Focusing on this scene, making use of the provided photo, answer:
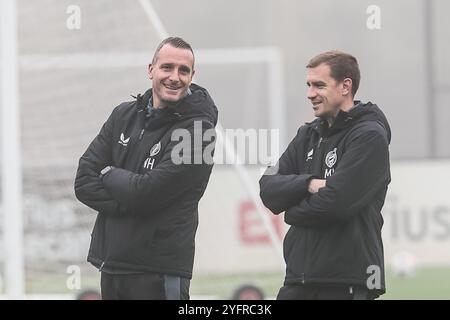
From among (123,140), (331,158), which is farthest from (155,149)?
(331,158)

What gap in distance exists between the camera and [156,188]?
4129 millimetres

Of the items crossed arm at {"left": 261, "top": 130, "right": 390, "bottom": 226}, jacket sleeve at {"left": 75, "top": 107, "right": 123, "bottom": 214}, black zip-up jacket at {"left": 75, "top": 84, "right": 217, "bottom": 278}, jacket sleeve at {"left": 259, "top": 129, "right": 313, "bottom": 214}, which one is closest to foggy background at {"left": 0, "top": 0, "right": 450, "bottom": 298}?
jacket sleeve at {"left": 75, "top": 107, "right": 123, "bottom": 214}

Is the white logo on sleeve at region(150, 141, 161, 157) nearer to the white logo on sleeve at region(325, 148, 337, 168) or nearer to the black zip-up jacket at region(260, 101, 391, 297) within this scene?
the black zip-up jacket at region(260, 101, 391, 297)

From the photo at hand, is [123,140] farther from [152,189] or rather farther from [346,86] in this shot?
[346,86]

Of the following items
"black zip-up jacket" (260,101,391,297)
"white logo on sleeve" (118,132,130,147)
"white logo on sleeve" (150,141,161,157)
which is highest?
"white logo on sleeve" (118,132,130,147)

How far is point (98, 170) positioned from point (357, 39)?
362 centimetres

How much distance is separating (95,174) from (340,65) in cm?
104

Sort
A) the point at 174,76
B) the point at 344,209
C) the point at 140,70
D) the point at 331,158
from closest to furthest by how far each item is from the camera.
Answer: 1. the point at 344,209
2. the point at 331,158
3. the point at 174,76
4. the point at 140,70

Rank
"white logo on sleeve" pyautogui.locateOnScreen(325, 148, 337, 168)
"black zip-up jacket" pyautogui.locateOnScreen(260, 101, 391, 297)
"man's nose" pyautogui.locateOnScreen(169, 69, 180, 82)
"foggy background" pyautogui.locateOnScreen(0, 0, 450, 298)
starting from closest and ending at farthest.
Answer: "black zip-up jacket" pyautogui.locateOnScreen(260, 101, 391, 297) → "white logo on sleeve" pyautogui.locateOnScreen(325, 148, 337, 168) → "man's nose" pyautogui.locateOnScreen(169, 69, 180, 82) → "foggy background" pyautogui.locateOnScreen(0, 0, 450, 298)

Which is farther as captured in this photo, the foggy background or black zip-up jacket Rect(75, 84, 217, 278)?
the foggy background

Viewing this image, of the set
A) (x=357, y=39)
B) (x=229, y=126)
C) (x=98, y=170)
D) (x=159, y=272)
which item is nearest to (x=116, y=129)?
(x=98, y=170)

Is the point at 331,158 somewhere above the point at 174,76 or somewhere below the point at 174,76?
below

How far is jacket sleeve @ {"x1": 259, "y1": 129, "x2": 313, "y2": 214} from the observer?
410cm

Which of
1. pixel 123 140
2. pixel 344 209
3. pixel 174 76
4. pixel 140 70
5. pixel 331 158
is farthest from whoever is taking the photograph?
pixel 140 70
